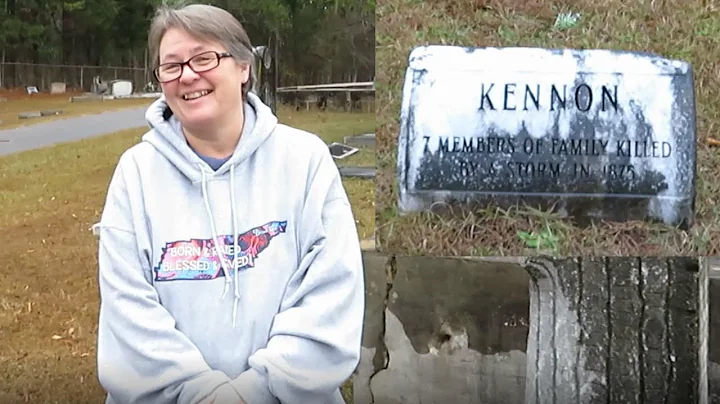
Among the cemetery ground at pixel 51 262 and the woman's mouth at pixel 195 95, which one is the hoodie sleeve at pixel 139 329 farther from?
the cemetery ground at pixel 51 262

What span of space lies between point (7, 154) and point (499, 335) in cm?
168

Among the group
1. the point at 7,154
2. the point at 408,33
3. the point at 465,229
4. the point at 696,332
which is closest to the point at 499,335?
the point at 465,229

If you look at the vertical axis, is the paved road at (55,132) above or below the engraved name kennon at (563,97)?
below

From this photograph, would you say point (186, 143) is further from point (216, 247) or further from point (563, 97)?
point (563, 97)

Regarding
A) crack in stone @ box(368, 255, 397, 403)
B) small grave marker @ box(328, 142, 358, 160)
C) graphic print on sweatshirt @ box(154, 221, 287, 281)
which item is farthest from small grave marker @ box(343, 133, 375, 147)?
graphic print on sweatshirt @ box(154, 221, 287, 281)

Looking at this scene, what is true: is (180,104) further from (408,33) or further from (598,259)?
(598,259)

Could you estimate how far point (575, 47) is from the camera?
9.57ft

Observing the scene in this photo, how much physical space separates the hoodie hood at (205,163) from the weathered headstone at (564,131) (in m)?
0.86

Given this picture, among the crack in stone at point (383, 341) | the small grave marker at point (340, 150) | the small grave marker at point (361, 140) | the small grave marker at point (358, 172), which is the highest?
the small grave marker at point (361, 140)

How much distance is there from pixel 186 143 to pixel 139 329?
0.46 m

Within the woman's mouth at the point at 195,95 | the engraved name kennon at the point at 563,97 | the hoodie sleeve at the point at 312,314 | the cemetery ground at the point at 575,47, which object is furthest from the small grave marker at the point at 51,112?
the engraved name kennon at the point at 563,97

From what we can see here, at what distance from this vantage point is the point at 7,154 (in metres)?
2.59

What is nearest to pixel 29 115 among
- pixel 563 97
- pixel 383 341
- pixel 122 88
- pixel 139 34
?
pixel 122 88

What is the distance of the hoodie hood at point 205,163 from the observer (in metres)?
2.10
